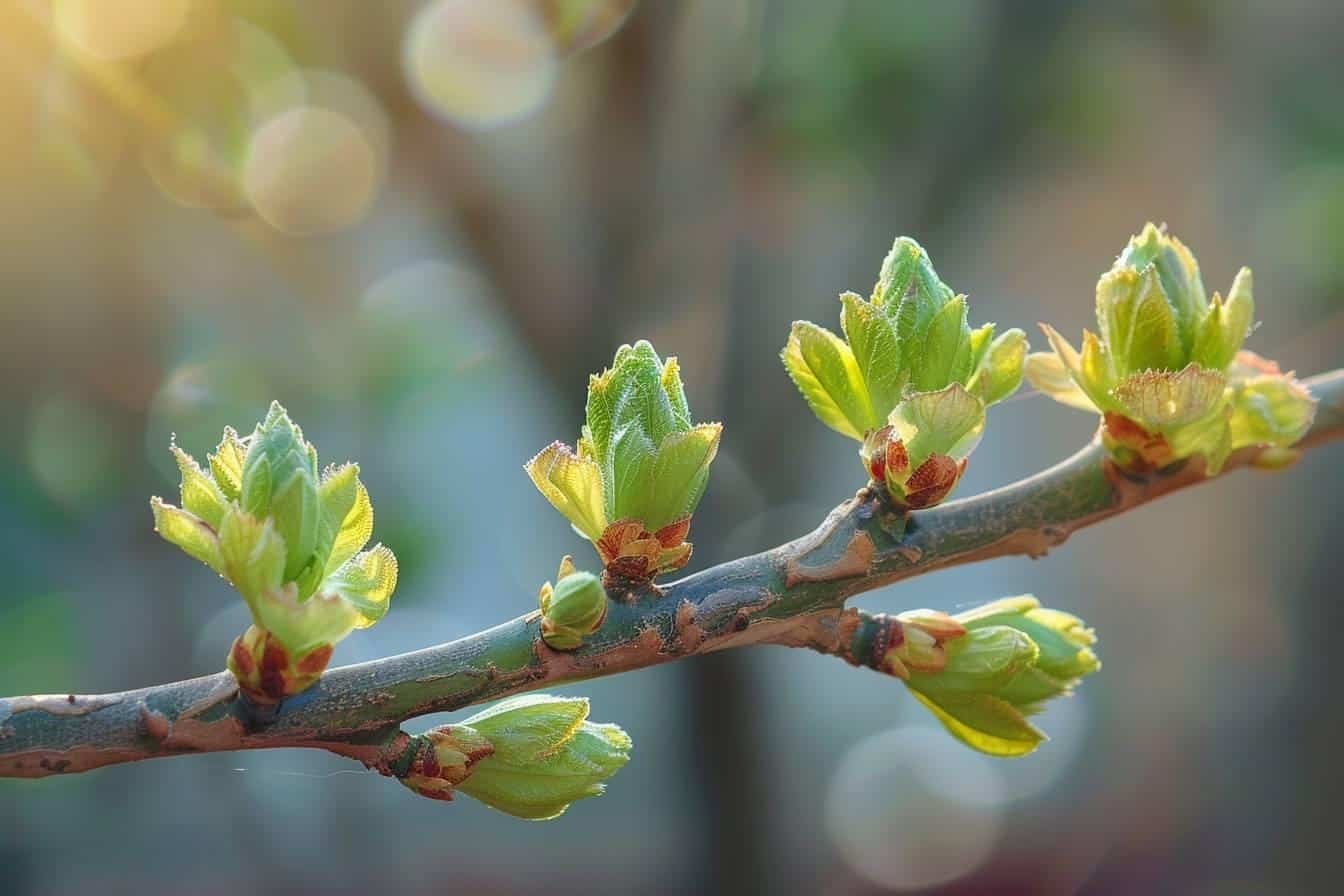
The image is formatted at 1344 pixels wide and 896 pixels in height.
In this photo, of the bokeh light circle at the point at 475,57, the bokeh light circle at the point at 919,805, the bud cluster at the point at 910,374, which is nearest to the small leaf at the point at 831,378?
the bud cluster at the point at 910,374

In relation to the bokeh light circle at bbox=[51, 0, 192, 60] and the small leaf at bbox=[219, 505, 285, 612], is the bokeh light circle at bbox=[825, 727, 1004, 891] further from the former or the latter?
the small leaf at bbox=[219, 505, 285, 612]

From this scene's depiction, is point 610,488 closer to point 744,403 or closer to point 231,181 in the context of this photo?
point 744,403

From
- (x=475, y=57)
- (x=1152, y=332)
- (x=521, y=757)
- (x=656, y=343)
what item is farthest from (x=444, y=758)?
(x=475, y=57)

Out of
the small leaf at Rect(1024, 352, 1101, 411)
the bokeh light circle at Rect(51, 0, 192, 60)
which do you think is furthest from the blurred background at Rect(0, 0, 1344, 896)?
the small leaf at Rect(1024, 352, 1101, 411)

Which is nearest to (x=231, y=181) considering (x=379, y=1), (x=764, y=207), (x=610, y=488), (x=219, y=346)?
(x=379, y=1)

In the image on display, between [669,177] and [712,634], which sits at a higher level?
[669,177]

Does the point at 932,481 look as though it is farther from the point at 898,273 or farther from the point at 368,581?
the point at 368,581
